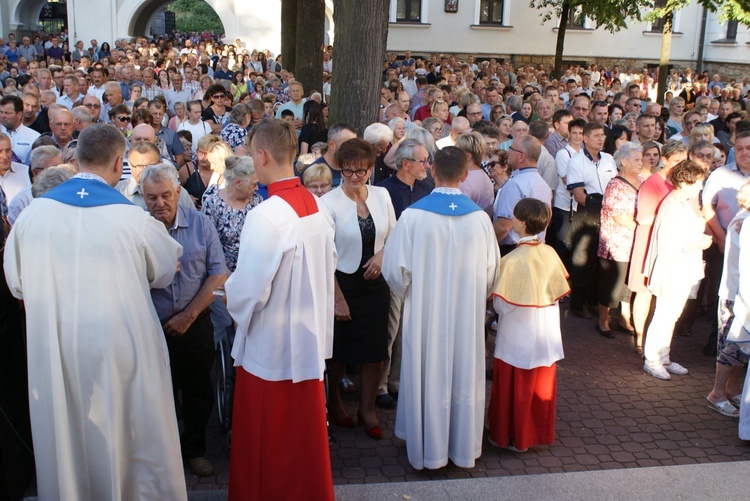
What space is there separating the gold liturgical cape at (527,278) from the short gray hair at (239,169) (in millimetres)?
1785

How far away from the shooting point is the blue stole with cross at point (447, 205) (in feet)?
14.4

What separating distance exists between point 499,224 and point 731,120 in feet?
21.3

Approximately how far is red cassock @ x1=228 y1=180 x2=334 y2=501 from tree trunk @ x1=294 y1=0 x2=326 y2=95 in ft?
36.1

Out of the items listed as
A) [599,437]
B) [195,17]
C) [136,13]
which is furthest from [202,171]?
[195,17]

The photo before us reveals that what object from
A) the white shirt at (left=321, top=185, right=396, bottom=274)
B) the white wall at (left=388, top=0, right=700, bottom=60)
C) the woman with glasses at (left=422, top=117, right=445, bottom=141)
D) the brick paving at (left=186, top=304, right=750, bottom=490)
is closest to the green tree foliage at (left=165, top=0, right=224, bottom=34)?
the white wall at (left=388, top=0, right=700, bottom=60)

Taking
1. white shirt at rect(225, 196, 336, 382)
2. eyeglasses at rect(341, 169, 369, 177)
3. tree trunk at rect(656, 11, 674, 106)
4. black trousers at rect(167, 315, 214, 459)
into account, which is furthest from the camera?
tree trunk at rect(656, 11, 674, 106)

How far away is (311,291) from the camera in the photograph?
3.76 meters

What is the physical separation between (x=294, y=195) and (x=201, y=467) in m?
1.88

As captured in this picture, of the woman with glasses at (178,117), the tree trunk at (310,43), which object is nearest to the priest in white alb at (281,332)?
the woman with glasses at (178,117)

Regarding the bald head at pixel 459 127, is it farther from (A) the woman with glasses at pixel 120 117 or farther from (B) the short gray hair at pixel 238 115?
(A) the woman with glasses at pixel 120 117

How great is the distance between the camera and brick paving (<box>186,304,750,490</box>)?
4668 millimetres

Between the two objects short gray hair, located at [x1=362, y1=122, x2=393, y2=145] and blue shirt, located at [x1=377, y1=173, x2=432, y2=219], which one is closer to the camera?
blue shirt, located at [x1=377, y1=173, x2=432, y2=219]

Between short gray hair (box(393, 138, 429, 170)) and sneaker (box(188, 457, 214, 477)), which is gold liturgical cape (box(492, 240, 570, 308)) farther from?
sneaker (box(188, 457, 214, 477))

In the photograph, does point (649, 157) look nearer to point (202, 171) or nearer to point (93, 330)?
point (202, 171)
